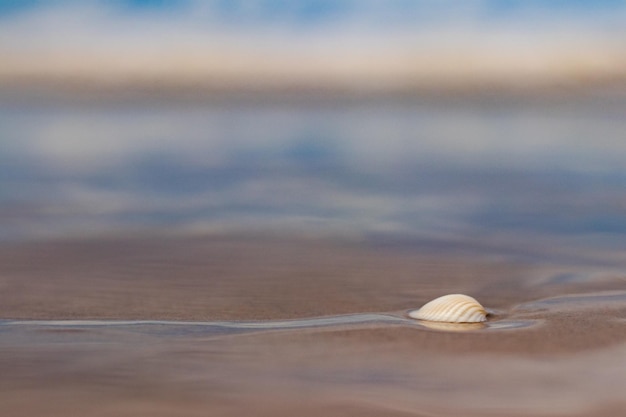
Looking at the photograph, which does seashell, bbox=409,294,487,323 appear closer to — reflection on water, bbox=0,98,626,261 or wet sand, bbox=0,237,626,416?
wet sand, bbox=0,237,626,416

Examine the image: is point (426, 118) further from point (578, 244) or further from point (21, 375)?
point (21, 375)

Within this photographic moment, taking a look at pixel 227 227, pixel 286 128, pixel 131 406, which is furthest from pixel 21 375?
pixel 286 128

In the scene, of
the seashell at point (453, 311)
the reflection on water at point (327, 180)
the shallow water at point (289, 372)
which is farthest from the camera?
the reflection on water at point (327, 180)

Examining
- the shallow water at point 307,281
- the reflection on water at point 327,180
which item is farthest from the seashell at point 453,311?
the reflection on water at point 327,180

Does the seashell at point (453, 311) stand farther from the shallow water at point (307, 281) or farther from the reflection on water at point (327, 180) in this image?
the reflection on water at point (327, 180)

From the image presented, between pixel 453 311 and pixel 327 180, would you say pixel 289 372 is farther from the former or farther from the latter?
pixel 327 180

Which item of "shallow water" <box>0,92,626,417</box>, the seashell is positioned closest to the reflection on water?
"shallow water" <box>0,92,626,417</box>
